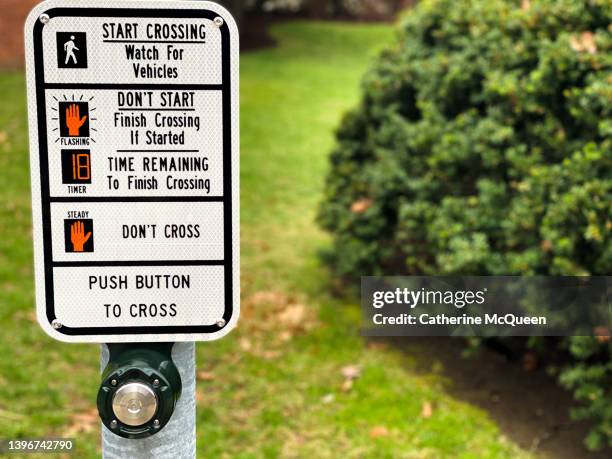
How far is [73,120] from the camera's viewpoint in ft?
4.41

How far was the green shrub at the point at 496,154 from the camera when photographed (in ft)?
11.5

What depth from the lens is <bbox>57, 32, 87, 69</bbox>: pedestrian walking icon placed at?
4.37 feet

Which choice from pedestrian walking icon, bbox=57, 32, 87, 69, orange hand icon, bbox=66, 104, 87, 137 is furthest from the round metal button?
pedestrian walking icon, bbox=57, 32, 87, 69

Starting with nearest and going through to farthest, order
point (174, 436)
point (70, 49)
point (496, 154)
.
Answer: point (70, 49) < point (174, 436) < point (496, 154)

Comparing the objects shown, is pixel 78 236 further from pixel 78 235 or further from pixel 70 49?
pixel 70 49

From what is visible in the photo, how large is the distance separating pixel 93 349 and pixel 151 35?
3.86m

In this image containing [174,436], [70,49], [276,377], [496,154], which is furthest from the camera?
[276,377]

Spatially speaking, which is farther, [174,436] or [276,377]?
[276,377]

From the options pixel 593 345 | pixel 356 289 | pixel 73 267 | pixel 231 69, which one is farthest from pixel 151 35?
pixel 356 289

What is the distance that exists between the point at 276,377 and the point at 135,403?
3.19 metres

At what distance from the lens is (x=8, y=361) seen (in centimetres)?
459

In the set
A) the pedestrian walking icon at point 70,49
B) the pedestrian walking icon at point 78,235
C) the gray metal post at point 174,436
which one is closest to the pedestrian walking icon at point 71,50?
the pedestrian walking icon at point 70,49

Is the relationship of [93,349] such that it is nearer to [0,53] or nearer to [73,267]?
[73,267]

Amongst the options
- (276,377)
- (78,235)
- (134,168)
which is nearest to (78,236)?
(78,235)
